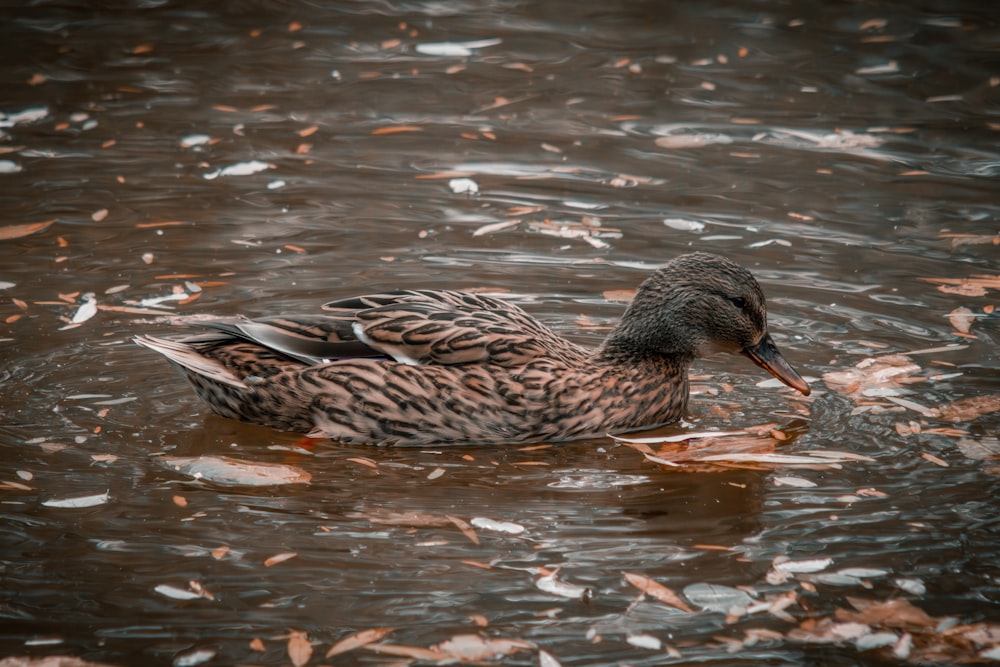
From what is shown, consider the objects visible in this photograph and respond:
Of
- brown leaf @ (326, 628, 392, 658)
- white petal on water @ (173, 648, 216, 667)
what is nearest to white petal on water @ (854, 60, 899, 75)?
brown leaf @ (326, 628, 392, 658)

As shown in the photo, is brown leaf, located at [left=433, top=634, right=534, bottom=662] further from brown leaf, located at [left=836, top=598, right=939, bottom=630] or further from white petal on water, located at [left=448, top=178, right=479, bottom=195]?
white petal on water, located at [left=448, top=178, right=479, bottom=195]

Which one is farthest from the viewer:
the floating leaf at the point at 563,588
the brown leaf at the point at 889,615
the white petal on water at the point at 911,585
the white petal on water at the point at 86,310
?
the white petal on water at the point at 86,310

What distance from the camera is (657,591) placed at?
18.9 feet

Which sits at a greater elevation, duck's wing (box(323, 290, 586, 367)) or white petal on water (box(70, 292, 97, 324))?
duck's wing (box(323, 290, 586, 367))

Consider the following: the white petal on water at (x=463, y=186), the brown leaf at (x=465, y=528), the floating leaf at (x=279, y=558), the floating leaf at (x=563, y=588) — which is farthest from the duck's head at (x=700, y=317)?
the white petal on water at (x=463, y=186)

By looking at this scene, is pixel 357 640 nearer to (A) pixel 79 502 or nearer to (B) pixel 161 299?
(A) pixel 79 502

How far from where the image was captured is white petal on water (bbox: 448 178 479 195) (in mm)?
11132

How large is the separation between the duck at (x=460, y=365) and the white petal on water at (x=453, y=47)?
7.65 m

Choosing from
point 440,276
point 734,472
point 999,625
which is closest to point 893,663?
point 999,625

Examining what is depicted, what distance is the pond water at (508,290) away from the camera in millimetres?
5672

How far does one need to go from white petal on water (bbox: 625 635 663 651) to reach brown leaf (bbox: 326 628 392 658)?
0.95 meters

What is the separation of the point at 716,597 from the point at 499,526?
1.07m

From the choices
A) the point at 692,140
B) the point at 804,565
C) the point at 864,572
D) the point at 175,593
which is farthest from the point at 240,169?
the point at 864,572

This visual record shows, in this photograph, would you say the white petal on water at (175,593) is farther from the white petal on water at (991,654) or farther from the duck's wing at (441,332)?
the white petal on water at (991,654)
